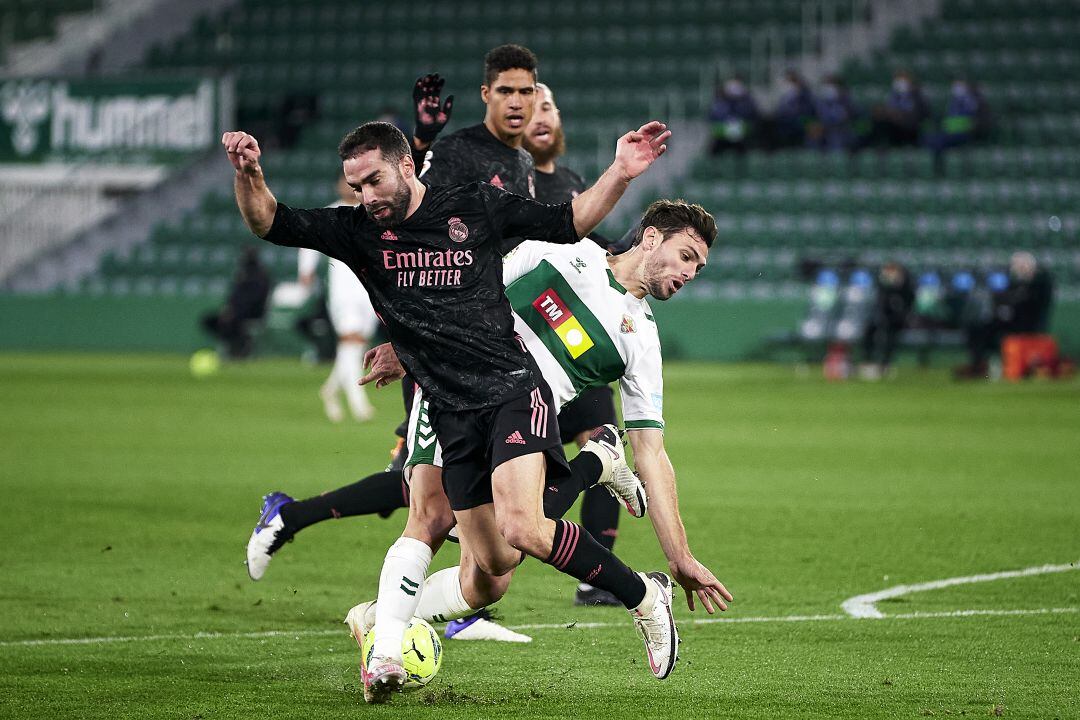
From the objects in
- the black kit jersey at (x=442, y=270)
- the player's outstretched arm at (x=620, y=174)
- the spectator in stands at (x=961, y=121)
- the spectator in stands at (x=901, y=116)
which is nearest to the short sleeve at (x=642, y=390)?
the black kit jersey at (x=442, y=270)

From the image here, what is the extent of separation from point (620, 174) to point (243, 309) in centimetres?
2205

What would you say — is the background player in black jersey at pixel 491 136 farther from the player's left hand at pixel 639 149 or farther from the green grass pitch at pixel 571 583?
the green grass pitch at pixel 571 583

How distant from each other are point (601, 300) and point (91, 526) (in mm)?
4772

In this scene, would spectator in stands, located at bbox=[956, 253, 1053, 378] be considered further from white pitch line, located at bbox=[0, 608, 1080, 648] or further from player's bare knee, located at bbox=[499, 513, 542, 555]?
player's bare knee, located at bbox=[499, 513, 542, 555]

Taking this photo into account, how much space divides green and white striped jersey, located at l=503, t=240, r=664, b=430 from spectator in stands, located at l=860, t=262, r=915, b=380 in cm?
1795

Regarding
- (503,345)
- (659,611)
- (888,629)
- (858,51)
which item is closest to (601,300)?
(503,345)

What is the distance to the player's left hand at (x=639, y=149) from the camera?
505 centimetres

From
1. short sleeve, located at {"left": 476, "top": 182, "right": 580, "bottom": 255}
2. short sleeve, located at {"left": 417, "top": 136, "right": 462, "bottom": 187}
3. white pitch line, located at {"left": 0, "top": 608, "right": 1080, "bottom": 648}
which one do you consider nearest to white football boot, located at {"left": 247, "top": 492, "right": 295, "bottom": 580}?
white pitch line, located at {"left": 0, "top": 608, "right": 1080, "bottom": 648}

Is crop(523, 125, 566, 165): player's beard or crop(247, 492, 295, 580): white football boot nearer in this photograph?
crop(247, 492, 295, 580): white football boot

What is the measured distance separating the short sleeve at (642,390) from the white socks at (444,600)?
84 centimetres

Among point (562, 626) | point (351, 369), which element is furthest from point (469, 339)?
point (351, 369)

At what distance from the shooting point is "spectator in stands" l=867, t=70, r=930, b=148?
26.3 metres

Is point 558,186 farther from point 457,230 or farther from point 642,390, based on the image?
point 457,230

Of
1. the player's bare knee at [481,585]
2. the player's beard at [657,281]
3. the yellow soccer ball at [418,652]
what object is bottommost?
the yellow soccer ball at [418,652]
